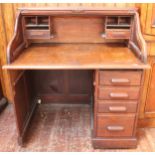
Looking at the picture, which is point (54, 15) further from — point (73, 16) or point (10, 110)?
point (10, 110)

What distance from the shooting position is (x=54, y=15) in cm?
179

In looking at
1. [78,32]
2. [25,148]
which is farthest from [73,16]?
[25,148]

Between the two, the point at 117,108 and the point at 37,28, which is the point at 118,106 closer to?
→ the point at 117,108

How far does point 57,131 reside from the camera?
1982 millimetres

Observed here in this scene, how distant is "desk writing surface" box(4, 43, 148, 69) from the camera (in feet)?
4.60

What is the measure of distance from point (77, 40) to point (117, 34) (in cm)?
41

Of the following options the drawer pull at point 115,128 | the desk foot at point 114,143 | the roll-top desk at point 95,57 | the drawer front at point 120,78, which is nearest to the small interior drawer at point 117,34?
the roll-top desk at point 95,57

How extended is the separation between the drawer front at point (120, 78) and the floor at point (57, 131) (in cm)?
67

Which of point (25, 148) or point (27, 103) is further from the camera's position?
point (27, 103)

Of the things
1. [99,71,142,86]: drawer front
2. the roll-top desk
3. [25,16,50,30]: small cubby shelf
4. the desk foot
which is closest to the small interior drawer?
the roll-top desk

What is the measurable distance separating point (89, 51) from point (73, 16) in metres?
0.39

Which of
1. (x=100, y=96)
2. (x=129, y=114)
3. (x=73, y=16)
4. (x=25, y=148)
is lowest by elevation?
(x=25, y=148)

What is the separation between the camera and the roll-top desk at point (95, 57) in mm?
1466

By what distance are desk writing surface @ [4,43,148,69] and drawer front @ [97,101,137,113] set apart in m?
0.34
